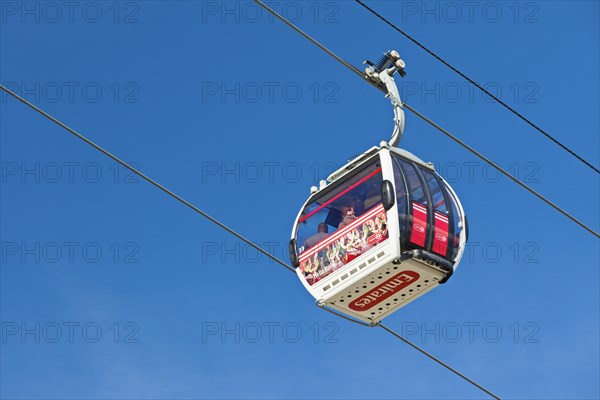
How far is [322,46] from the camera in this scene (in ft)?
63.3

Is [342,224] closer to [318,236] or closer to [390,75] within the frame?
[318,236]

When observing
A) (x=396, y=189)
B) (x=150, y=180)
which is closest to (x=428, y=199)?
(x=396, y=189)

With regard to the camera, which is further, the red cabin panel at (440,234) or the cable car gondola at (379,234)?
Result: the red cabin panel at (440,234)

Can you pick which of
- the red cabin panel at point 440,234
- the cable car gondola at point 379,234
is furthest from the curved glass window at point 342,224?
the red cabin panel at point 440,234

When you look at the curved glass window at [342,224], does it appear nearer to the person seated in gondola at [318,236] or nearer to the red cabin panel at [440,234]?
the person seated in gondola at [318,236]

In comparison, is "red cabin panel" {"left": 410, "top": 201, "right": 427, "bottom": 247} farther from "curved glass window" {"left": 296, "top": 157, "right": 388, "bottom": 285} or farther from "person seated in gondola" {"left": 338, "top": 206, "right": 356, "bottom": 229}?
"person seated in gondola" {"left": 338, "top": 206, "right": 356, "bottom": 229}

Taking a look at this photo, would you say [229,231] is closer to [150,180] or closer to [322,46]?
[150,180]

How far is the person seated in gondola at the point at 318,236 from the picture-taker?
20.1 m

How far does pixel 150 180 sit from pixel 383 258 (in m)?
3.18

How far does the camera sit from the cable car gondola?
752 inches

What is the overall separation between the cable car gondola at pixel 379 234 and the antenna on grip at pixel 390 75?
6cm

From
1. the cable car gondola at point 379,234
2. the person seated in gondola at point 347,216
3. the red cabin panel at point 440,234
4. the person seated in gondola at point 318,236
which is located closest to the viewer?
the cable car gondola at point 379,234

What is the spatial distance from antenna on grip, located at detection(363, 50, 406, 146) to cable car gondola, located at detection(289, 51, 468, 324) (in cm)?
6

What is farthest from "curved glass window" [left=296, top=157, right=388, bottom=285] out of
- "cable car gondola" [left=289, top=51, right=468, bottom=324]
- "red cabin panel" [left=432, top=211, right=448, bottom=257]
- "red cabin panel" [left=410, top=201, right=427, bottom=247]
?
"red cabin panel" [left=432, top=211, right=448, bottom=257]
